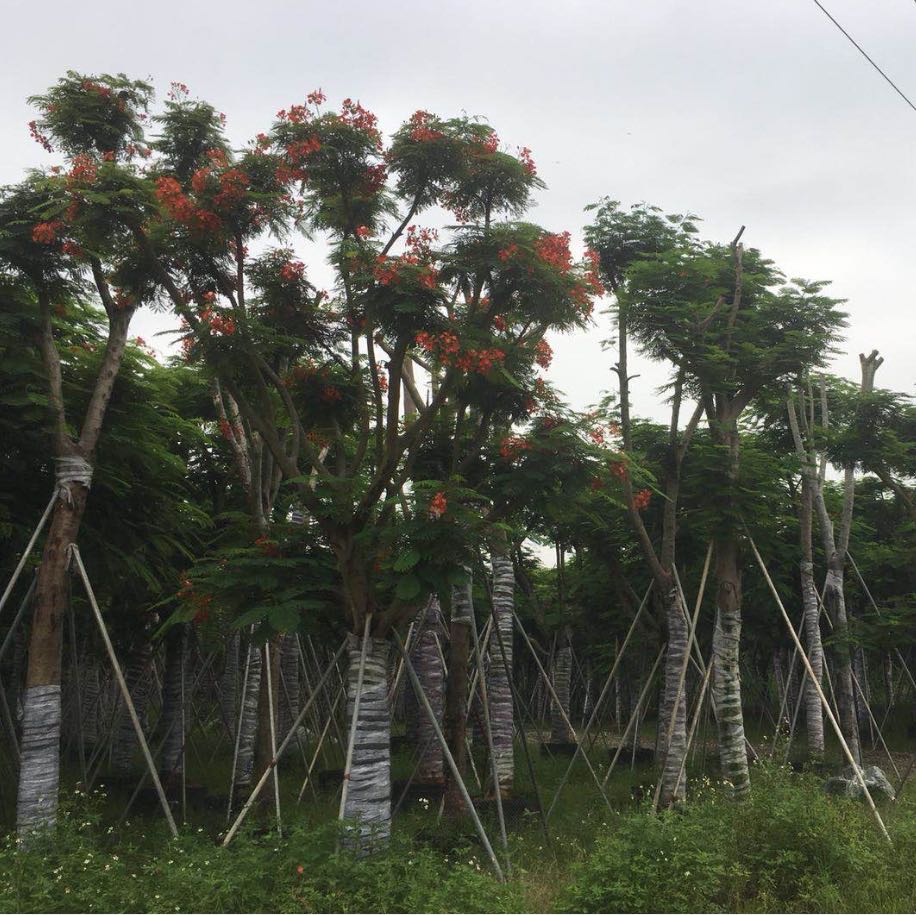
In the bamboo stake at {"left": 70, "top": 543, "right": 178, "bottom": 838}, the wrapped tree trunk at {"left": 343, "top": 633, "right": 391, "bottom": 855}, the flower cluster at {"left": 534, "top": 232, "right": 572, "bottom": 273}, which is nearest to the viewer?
the wrapped tree trunk at {"left": 343, "top": 633, "right": 391, "bottom": 855}

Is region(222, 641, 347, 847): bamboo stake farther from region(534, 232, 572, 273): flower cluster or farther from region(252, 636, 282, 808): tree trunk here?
region(534, 232, 572, 273): flower cluster

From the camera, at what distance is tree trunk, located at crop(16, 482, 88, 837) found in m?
9.61

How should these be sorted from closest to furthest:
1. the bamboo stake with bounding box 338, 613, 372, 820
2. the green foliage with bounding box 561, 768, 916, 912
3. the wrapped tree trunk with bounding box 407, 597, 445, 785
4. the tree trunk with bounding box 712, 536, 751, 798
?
the green foliage with bounding box 561, 768, 916, 912, the bamboo stake with bounding box 338, 613, 372, 820, the tree trunk with bounding box 712, 536, 751, 798, the wrapped tree trunk with bounding box 407, 597, 445, 785

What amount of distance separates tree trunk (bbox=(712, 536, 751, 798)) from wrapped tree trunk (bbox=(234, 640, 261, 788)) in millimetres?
6613

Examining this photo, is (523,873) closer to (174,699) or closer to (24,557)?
(24,557)

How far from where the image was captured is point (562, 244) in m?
9.81

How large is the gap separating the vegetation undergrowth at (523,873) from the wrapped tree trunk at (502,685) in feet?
11.0

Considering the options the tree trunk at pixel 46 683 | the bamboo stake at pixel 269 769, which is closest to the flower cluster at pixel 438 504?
the bamboo stake at pixel 269 769

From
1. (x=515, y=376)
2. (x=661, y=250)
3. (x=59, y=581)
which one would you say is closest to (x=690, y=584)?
(x=661, y=250)

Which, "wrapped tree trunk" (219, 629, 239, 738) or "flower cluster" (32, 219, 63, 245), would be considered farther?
"wrapped tree trunk" (219, 629, 239, 738)

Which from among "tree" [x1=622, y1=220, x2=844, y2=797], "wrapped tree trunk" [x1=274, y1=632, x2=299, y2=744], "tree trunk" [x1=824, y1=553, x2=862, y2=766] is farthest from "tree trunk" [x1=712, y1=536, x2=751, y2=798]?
"wrapped tree trunk" [x1=274, y1=632, x2=299, y2=744]

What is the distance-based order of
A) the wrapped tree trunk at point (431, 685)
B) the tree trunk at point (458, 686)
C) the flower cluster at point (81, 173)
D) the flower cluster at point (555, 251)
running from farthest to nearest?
1. the wrapped tree trunk at point (431, 685)
2. the tree trunk at point (458, 686)
3. the flower cluster at point (81, 173)
4. the flower cluster at point (555, 251)

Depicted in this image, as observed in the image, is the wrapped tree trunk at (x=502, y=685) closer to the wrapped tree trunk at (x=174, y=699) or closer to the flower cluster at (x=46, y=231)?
the wrapped tree trunk at (x=174, y=699)

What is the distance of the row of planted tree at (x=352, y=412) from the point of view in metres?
9.70
